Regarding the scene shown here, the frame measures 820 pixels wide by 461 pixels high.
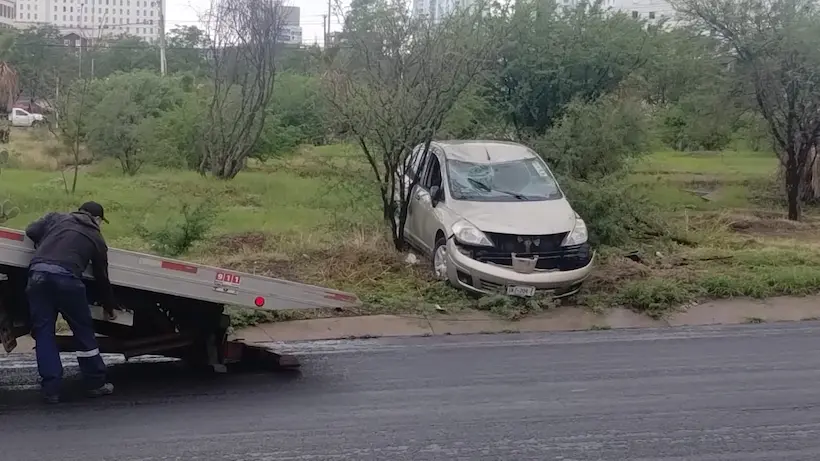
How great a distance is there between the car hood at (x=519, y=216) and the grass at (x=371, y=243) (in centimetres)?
86

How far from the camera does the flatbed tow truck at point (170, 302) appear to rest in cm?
699

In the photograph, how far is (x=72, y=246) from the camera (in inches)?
266

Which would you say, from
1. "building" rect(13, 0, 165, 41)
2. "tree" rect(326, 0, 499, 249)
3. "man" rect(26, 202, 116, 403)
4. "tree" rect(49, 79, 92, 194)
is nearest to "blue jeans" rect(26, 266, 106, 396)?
"man" rect(26, 202, 116, 403)

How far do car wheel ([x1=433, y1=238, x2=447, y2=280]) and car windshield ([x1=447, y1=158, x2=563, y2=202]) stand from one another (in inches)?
25.2

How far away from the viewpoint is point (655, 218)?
1512 centimetres

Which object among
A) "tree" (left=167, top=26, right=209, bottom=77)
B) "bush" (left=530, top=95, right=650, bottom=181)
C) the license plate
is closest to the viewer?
the license plate

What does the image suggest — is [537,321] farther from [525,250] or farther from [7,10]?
[7,10]

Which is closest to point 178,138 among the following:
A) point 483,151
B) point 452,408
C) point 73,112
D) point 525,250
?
point 73,112

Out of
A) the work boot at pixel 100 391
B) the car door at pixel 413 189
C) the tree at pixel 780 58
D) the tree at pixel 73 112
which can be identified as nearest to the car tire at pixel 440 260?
the car door at pixel 413 189

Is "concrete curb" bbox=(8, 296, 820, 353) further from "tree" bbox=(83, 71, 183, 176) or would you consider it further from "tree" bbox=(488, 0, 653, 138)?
"tree" bbox=(83, 71, 183, 176)

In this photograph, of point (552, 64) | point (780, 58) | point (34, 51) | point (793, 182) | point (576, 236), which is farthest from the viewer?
point (34, 51)

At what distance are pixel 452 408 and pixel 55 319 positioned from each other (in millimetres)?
3026

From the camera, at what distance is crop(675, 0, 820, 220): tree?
17.1 meters

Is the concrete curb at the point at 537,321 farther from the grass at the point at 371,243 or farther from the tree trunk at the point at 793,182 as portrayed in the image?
the tree trunk at the point at 793,182
